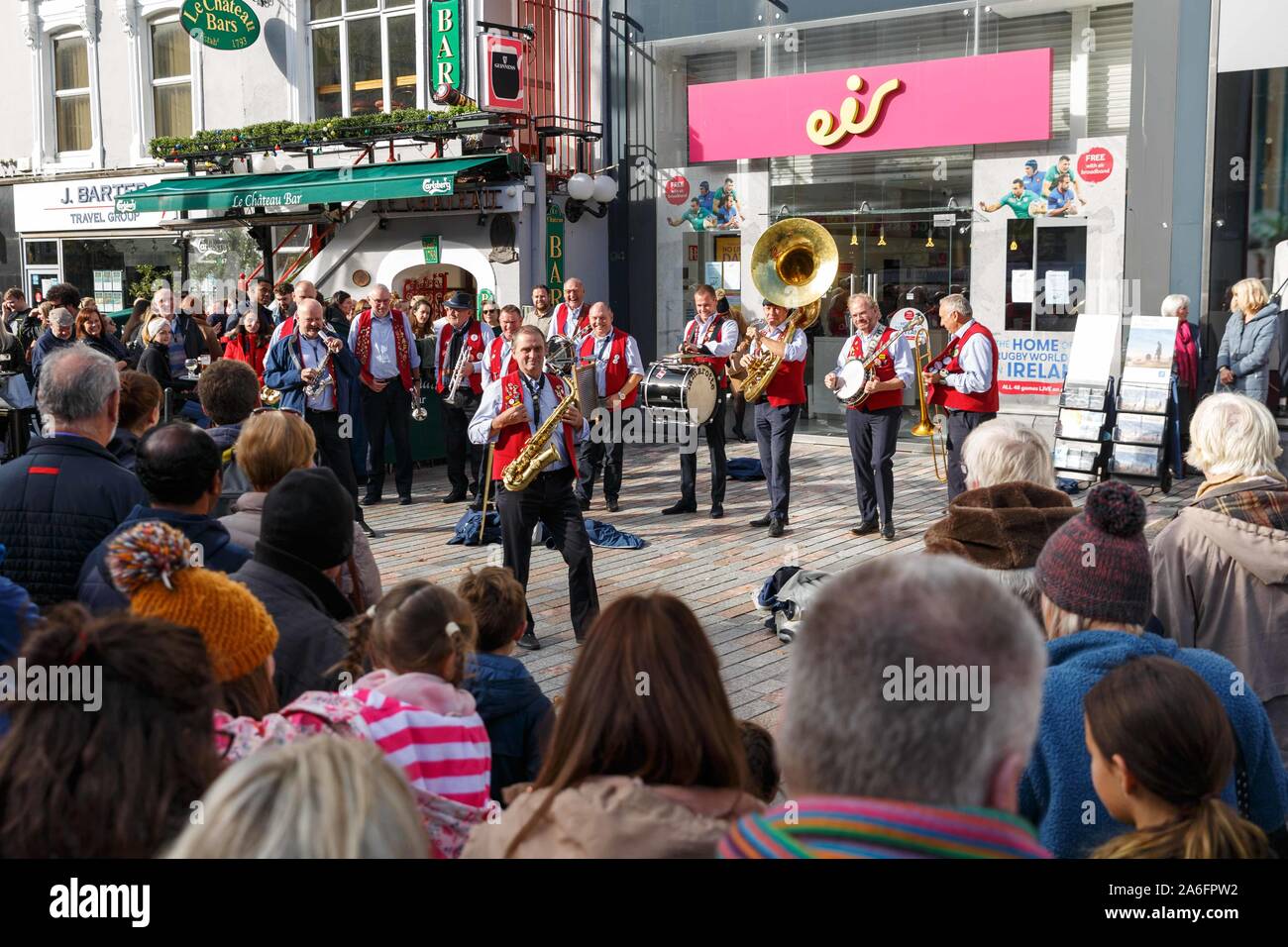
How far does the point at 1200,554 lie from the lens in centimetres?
418

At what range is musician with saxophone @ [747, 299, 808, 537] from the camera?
10219 millimetres

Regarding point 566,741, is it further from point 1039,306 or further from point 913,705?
point 1039,306

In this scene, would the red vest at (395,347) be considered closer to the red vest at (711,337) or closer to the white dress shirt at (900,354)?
the red vest at (711,337)

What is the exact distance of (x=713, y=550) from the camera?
385 inches

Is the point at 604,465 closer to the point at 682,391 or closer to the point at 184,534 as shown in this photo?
the point at 682,391

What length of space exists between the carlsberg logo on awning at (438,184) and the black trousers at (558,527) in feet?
28.3

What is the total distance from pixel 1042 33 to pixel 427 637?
12405mm

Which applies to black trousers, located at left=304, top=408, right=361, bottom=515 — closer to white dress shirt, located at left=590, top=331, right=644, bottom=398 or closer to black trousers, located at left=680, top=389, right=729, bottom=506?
white dress shirt, located at left=590, top=331, right=644, bottom=398

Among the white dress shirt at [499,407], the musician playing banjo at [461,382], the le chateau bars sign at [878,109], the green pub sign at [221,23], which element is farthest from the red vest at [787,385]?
the green pub sign at [221,23]

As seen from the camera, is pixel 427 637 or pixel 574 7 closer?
pixel 427 637

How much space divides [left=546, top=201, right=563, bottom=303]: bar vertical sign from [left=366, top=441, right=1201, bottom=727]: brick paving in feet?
11.9

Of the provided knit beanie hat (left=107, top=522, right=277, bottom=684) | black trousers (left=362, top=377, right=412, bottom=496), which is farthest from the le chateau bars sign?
knit beanie hat (left=107, top=522, right=277, bottom=684)

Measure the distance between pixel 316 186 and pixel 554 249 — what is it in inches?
127
